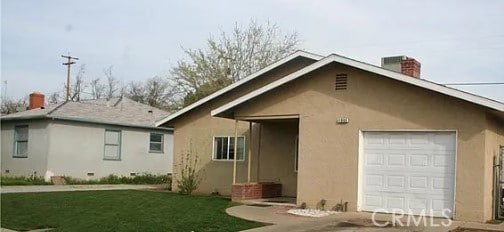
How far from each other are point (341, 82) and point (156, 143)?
17.2 meters

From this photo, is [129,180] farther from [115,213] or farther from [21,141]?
[115,213]

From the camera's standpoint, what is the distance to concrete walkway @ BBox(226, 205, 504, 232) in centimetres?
1240

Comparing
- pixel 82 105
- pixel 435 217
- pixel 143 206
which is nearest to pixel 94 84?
pixel 82 105

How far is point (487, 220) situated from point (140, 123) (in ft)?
64.4

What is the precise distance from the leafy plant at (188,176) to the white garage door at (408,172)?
291 inches

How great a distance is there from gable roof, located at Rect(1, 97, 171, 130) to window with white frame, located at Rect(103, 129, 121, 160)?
65cm

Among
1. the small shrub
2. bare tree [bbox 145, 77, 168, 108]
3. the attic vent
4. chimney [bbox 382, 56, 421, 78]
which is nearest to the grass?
the small shrub

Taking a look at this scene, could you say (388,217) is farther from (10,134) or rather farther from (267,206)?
(10,134)

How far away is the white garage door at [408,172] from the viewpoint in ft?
47.4

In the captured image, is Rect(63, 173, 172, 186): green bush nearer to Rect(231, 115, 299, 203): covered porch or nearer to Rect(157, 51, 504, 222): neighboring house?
Rect(231, 115, 299, 203): covered porch

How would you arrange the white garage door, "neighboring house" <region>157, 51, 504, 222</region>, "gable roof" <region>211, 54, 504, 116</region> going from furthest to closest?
the white garage door
"neighboring house" <region>157, 51, 504, 222</region>
"gable roof" <region>211, 54, 504, 116</region>

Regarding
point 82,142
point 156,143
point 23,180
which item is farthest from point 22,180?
point 156,143

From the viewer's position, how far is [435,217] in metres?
14.4

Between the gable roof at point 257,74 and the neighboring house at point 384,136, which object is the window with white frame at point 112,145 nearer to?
the gable roof at point 257,74
